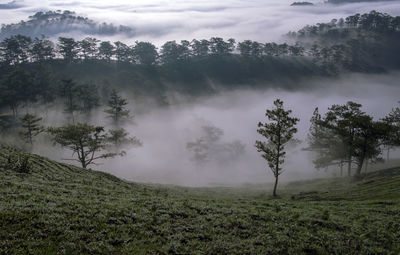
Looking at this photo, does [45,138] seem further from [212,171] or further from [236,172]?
[236,172]

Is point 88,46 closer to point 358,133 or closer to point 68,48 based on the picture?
point 68,48

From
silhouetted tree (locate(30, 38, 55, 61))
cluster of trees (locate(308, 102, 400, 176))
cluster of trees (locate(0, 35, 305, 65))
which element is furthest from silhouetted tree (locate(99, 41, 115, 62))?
cluster of trees (locate(308, 102, 400, 176))

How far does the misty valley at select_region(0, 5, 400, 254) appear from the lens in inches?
660

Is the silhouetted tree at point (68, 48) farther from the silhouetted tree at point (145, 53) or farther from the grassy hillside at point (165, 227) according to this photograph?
the grassy hillside at point (165, 227)

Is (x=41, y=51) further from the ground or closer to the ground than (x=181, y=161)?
further from the ground

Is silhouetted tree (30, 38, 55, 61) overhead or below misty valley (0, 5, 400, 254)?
overhead

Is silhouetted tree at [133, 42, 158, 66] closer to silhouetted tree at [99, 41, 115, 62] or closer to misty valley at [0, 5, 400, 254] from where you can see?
misty valley at [0, 5, 400, 254]

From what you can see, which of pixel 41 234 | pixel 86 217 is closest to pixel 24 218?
pixel 41 234

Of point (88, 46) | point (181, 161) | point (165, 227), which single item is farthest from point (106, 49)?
point (165, 227)

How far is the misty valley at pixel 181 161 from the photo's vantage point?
55.0 ft

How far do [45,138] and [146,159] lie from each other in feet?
104

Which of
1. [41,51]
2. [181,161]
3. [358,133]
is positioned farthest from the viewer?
[41,51]

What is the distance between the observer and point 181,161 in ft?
321

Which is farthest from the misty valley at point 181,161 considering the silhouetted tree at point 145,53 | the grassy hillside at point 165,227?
the silhouetted tree at point 145,53
